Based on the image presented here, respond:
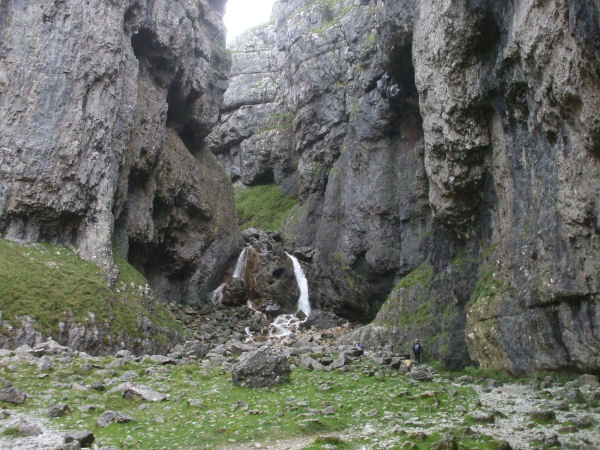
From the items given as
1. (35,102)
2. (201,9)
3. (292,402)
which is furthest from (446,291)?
(201,9)

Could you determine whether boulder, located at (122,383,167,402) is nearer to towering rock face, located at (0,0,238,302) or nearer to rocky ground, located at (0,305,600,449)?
rocky ground, located at (0,305,600,449)

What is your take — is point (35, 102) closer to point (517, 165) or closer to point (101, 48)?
point (101, 48)

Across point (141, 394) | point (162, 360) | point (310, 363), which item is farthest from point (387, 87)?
point (141, 394)

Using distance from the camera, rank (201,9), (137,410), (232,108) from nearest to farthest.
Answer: (137,410) < (201,9) < (232,108)

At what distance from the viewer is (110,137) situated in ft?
122

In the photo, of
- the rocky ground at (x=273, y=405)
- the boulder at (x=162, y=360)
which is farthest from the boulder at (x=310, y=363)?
the boulder at (x=162, y=360)

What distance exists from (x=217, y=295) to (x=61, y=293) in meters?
26.2

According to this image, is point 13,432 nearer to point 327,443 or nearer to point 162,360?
point 327,443

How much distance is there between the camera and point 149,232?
147 ft

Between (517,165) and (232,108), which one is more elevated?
(232,108)

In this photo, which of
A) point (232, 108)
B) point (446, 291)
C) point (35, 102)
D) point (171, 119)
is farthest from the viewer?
point (232, 108)

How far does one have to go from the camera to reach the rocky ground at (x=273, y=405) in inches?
479

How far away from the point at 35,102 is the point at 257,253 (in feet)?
94.7

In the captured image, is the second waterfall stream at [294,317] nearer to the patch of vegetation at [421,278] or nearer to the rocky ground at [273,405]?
the patch of vegetation at [421,278]
